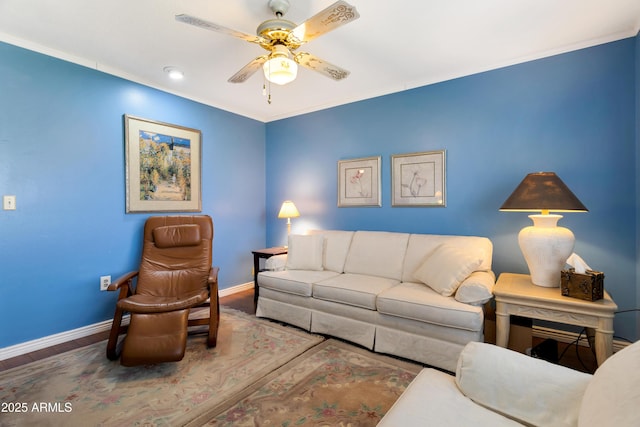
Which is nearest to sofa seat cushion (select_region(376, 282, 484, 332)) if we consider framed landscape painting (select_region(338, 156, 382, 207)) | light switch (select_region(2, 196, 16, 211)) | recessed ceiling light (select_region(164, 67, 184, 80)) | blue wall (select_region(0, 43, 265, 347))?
framed landscape painting (select_region(338, 156, 382, 207))

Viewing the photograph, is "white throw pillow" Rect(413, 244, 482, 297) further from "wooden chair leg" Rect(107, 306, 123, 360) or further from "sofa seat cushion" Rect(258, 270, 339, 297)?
"wooden chair leg" Rect(107, 306, 123, 360)

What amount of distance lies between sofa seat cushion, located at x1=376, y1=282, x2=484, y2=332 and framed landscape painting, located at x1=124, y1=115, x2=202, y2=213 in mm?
2482

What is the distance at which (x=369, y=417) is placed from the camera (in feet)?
5.53

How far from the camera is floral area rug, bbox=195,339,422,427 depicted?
1.67 meters

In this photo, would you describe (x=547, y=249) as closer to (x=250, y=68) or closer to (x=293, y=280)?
(x=293, y=280)

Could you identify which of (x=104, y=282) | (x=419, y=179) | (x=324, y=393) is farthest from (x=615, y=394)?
(x=104, y=282)

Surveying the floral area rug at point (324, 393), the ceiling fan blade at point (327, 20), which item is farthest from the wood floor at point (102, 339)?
the ceiling fan blade at point (327, 20)

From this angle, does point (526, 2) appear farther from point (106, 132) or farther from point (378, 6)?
point (106, 132)

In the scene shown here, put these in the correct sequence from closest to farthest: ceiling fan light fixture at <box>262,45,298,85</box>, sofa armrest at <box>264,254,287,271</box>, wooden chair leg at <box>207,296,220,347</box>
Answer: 1. ceiling fan light fixture at <box>262,45,298,85</box>
2. wooden chair leg at <box>207,296,220,347</box>
3. sofa armrest at <box>264,254,287,271</box>

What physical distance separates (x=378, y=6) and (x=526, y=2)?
953 millimetres

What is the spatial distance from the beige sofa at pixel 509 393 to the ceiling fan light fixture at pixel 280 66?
6.05 ft

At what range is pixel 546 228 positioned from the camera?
219 cm

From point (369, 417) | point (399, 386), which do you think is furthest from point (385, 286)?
point (369, 417)

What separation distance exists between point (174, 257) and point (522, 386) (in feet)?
9.48
